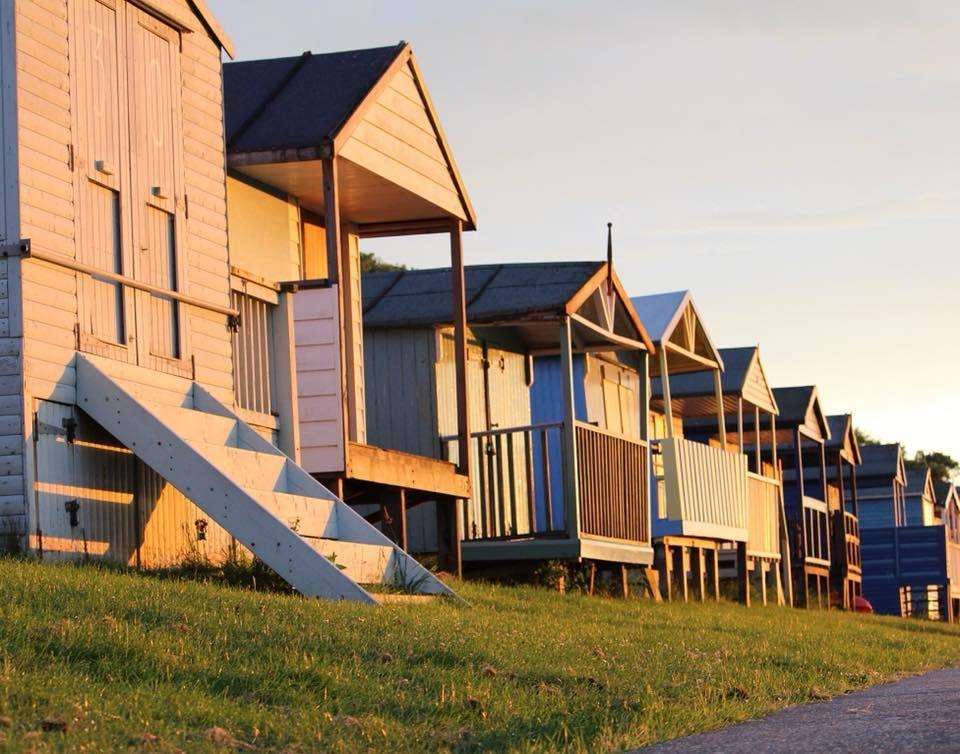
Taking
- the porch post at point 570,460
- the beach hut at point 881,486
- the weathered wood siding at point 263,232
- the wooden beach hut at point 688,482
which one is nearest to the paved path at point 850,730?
the weathered wood siding at point 263,232

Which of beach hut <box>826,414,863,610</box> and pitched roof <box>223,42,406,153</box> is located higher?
pitched roof <box>223,42,406,153</box>

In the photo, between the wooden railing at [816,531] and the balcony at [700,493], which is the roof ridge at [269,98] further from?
the wooden railing at [816,531]

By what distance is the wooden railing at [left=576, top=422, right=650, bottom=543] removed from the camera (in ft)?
62.2

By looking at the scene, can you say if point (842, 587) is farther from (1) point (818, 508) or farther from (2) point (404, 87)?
(2) point (404, 87)

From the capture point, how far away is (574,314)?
19188mm

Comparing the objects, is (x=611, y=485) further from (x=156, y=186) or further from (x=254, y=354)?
(x=156, y=186)

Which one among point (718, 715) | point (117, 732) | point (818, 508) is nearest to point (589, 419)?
point (818, 508)

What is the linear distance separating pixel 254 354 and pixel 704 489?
1012 cm

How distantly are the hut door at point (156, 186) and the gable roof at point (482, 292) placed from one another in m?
6.29

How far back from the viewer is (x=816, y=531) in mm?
34531

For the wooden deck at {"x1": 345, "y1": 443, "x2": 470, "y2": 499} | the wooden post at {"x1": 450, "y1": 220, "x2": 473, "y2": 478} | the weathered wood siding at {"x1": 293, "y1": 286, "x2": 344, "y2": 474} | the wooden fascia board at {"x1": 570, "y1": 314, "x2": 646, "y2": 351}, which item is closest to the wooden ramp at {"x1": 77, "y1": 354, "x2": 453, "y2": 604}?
the weathered wood siding at {"x1": 293, "y1": 286, "x2": 344, "y2": 474}

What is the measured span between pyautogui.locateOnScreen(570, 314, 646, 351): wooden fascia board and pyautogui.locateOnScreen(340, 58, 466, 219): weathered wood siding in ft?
8.11

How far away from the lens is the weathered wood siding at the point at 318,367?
14.4 metres

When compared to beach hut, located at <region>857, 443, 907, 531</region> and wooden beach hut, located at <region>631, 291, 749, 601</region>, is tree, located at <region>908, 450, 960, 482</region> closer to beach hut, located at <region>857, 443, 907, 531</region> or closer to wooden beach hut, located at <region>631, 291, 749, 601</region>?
beach hut, located at <region>857, 443, 907, 531</region>
